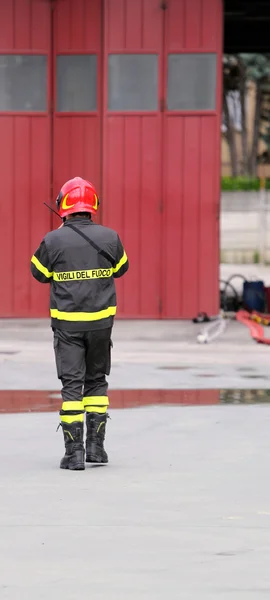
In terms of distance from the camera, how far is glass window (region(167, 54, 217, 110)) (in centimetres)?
1998

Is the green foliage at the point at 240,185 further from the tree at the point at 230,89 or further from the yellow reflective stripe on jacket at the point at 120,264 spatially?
the yellow reflective stripe on jacket at the point at 120,264

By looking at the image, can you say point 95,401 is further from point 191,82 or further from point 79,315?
point 191,82

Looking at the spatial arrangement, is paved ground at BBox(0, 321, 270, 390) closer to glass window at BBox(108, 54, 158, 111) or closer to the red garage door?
the red garage door

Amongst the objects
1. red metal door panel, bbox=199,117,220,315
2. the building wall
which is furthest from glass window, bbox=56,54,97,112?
red metal door panel, bbox=199,117,220,315

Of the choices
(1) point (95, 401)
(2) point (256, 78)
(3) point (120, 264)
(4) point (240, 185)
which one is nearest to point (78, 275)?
(3) point (120, 264)

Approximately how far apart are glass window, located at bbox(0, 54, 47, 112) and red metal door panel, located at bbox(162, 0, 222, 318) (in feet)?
5.66

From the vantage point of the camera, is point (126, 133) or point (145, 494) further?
point (126, 133)

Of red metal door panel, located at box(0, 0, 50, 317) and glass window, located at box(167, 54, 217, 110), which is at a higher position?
glass window, located at box(167, 54, 217, 110)

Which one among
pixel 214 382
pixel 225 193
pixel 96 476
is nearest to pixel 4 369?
pixel 214 382

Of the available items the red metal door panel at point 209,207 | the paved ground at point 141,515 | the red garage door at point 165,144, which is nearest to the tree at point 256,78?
the red garage door at point 165,144

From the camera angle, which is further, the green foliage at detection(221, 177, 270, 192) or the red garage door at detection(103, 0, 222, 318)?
the green foliage at detection(221, 177, 270, 192)

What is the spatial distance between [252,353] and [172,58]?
5.51 meters

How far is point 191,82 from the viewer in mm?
20031

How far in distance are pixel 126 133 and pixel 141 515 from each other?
13.3m
